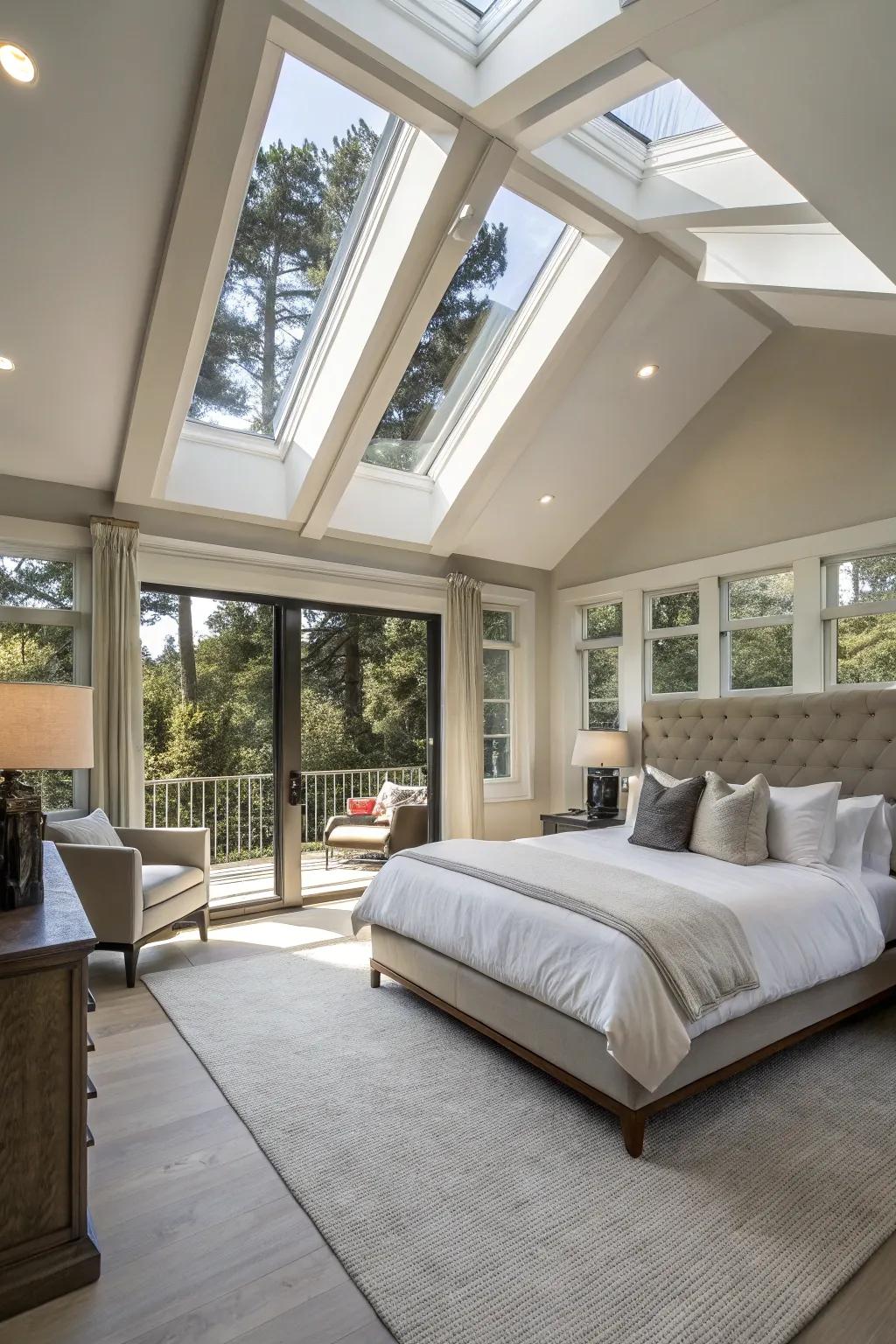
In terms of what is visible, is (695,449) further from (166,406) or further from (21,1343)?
(21,1343)

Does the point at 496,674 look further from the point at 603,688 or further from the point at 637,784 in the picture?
the point at 637,784

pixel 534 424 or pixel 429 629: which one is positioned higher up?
pixel 534 424

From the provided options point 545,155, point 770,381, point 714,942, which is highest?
point 545,155

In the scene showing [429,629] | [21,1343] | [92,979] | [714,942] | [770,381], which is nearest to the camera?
[21,1343]

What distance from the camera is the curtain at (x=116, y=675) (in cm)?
416

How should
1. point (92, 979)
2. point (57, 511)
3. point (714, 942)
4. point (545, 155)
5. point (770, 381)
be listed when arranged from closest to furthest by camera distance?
point (714, 942), point (545, 155), point (92, 979), point (57, 511), point (770, 381)

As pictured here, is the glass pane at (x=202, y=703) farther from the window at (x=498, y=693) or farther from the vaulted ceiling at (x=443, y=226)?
the window at (x=498, y=693)

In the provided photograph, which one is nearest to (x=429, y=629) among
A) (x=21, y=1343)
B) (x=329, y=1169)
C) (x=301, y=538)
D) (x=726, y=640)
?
(x=301, y=538)

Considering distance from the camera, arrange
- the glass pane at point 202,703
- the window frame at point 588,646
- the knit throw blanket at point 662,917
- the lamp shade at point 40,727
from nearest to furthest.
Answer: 1. the lamp shade at point 40,727
2. the knit throw blanket at point 662,917
3. the glass pane at point 202,703
4. the window frame at point 588,646

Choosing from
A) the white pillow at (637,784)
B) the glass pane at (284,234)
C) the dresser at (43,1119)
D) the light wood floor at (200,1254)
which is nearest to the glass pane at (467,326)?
the glass pane at (284,234)

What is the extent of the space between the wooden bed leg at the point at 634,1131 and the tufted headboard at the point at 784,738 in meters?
2.39

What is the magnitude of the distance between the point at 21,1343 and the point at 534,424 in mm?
4684

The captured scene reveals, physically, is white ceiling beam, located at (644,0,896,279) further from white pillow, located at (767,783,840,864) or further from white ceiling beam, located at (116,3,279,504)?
white pillow, located at (767,783,840,864)

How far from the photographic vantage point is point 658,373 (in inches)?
187
